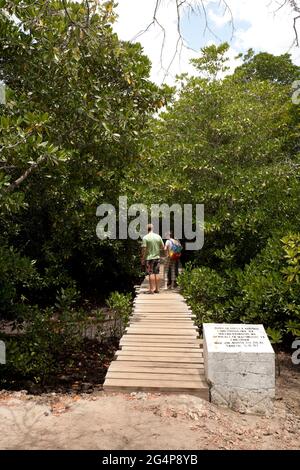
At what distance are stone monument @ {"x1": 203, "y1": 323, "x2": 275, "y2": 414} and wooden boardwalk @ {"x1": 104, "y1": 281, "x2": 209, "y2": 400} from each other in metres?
0.22

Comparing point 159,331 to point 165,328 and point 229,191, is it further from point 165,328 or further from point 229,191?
point 229,191

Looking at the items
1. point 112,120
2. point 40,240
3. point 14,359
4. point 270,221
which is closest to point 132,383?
point 14,359

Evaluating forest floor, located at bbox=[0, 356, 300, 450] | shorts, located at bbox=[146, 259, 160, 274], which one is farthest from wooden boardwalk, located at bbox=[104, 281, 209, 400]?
shorts, located at bbox=[146, 259, 160, 274]

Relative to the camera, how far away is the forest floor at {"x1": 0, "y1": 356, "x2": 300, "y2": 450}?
3.60 metres

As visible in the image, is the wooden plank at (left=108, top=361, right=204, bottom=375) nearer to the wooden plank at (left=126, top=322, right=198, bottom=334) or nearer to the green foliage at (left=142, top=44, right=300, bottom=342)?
the wooden plank at (left=126, top=322, right=198, bottom=334)

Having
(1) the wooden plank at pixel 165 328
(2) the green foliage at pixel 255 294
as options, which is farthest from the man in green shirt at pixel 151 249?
(1) the wooden plank at pixel 165 328

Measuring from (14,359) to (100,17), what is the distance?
228 inches

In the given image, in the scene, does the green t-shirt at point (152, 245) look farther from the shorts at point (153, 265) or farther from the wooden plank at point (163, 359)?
the wooden plank at point (163, 359)

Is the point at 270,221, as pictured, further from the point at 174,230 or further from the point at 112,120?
the point at 112,120

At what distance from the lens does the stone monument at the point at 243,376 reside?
460 cm

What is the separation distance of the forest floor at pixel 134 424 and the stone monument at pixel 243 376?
13 centimetres

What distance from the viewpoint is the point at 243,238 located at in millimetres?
12086

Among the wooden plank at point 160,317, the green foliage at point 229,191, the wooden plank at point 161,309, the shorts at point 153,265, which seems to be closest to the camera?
A: the wooden plank at point 160,317

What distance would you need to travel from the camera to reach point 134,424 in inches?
156
